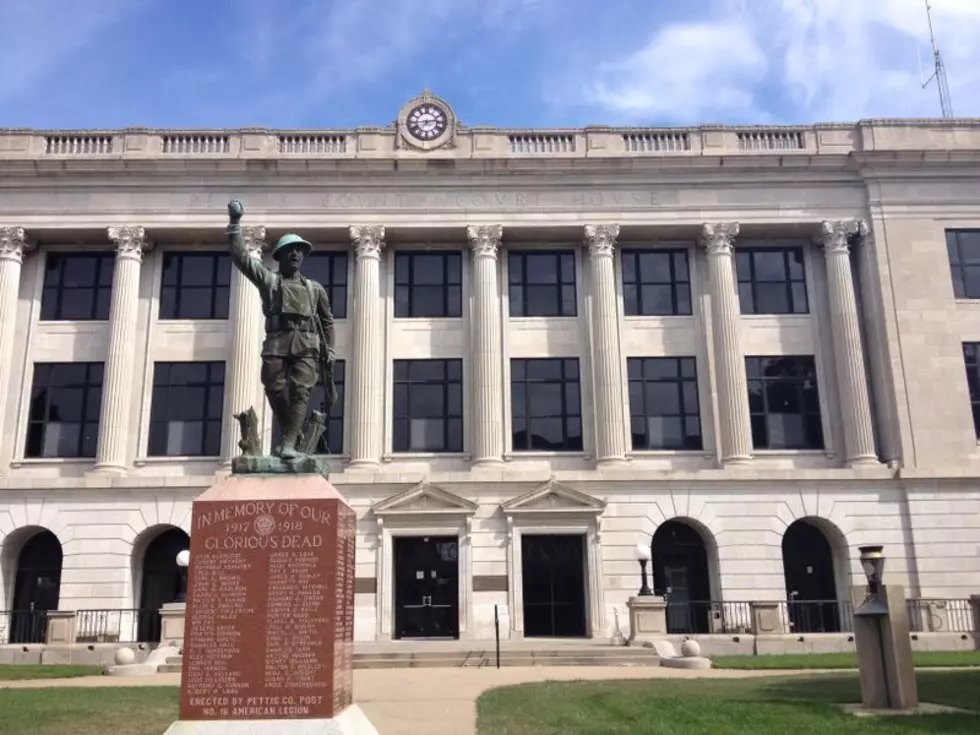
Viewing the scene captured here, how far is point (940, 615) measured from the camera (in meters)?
30.2

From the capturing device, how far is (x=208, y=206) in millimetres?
34906

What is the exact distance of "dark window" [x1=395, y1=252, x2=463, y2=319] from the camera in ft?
117

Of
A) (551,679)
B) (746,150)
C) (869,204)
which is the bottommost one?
(551,679)

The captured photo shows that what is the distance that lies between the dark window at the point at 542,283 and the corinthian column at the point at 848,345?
9829 mm

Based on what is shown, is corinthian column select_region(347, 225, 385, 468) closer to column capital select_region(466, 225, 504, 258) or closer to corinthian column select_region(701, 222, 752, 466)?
column capital select_region(466, 225, 504, 258)

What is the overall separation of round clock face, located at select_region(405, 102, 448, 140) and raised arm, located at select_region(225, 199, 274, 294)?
2632 centimetres

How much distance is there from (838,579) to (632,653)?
38.5 ft

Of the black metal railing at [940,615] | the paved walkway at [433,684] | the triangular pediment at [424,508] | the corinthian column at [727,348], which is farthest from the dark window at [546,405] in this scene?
the black metal railing at [940,615]

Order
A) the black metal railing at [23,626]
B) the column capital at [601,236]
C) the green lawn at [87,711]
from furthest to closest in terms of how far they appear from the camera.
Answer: the column capital at [601,236], the black metal railing at [23,626], the green lawn at [87,711]

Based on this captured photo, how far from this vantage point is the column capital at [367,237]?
35.0 metres

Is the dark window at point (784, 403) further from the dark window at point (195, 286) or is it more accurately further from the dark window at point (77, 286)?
the dark window at point (77, 286)

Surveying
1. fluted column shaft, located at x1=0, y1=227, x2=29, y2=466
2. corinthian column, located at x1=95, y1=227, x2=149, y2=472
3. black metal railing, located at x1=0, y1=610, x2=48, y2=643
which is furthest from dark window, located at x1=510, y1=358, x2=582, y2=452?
fluted column shaft, located at x1=0, y1=227, x2=29, y2=466

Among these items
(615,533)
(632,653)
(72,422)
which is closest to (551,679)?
(632,653)

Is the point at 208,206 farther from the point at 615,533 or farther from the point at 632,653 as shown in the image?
the point at 632,653
